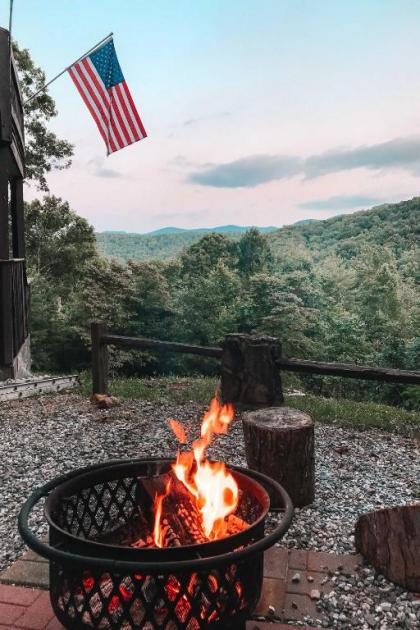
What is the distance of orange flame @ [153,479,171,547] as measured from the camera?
6.77 feet

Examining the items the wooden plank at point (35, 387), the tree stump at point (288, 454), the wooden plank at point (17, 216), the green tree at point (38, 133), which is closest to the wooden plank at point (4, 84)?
the wooden plank at point (17, 216)

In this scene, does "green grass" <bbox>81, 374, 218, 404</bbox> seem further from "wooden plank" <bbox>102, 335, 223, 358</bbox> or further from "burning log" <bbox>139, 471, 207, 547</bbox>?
"burning log" <bbox>139, 471, 207, 547</bbox>

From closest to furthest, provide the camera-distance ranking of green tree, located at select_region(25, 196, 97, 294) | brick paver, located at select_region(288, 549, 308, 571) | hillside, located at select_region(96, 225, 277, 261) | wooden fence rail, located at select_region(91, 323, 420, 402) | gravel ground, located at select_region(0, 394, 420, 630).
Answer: gravel ground, located at select_region(0, 394, 420, 630), brick paver, located at select_region(288, 549, 308, 571), wooden fence rail, located at select_region(91, 323, 420, 402), green tree, located at select_region(25, 196, 97, 294), hillside, located at select_region(96, 225, 277, 261)

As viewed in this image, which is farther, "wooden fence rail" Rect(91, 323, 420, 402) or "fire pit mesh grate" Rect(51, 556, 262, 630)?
"wooden fence rail" Rect(91, 323, 420, 402)

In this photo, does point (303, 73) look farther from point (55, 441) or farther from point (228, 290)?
point (228, 290)

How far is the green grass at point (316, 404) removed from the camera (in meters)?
5.45

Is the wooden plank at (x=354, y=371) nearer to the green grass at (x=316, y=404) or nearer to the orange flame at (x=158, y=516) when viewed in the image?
the green grass at (x=316, y=404)

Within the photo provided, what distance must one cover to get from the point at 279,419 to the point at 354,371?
147cm

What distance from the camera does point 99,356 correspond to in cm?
612

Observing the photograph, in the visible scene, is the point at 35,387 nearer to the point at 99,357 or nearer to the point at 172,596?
the point at 99,357

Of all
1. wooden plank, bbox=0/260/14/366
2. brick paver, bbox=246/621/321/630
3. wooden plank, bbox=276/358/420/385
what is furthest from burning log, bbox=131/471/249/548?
wooden plank, bbox=276/358/420/385

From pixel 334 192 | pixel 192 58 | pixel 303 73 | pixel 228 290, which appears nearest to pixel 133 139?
pixel 192 58

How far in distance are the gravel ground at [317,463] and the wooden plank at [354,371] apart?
69cm

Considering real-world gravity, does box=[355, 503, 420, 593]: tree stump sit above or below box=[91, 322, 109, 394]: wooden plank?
below
